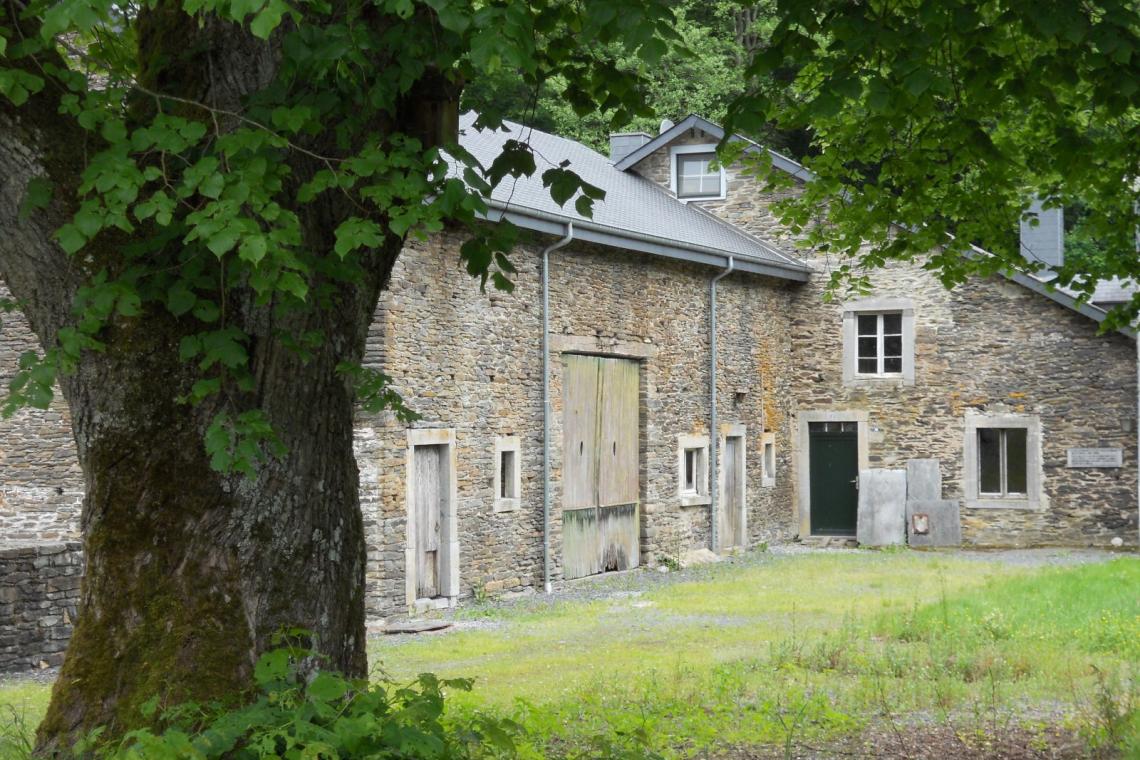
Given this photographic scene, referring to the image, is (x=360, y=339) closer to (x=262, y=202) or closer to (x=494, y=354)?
(x=262, y=202)

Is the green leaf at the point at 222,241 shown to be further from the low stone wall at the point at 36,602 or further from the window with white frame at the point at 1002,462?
the window with white frame at the point at 1002,462

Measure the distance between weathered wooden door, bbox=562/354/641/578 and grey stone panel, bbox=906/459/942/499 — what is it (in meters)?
6.25

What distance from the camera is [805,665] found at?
34.4 feet

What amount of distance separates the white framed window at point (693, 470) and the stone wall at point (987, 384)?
11.7 feet

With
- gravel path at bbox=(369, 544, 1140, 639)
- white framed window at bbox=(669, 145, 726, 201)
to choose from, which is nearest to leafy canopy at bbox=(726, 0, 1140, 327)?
gravel path at bbox=(369, 544, 1140, 639)

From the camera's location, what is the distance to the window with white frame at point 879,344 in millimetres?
23672

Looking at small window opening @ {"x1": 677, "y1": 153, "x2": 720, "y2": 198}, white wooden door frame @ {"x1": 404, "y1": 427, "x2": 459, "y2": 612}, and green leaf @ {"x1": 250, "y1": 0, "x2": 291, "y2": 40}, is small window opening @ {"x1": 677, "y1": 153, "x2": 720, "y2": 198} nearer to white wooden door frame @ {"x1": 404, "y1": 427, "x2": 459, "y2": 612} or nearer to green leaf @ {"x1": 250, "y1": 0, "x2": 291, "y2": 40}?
white wooden door frame @ {"x1": 404, "y1": 427, "x2": 459, "y2": 612}

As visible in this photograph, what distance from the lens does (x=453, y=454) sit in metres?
15.3

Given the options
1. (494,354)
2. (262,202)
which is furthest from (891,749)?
(494,354)

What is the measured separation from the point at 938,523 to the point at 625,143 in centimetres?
873

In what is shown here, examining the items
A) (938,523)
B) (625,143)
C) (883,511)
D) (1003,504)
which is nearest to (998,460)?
(1003,504)

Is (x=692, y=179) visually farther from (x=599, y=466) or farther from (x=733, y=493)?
(x=599, y=466)

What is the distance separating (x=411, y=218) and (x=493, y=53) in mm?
691

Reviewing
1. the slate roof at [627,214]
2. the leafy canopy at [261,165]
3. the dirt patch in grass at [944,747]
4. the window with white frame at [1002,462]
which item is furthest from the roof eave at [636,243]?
the leafy canopy at [261,165]
